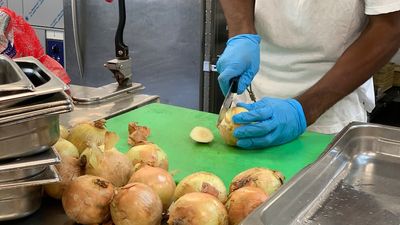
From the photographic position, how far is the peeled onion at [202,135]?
121 cm

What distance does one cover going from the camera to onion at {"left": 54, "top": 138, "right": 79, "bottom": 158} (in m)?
0.86

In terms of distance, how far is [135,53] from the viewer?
2709 mm

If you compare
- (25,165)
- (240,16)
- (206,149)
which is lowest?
(206,149)

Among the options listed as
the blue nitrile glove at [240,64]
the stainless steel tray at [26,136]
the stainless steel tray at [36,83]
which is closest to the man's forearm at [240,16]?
the blue nitrile glove at [240,64]

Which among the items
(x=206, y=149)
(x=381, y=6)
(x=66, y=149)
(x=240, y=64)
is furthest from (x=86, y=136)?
(x=381, y=6)

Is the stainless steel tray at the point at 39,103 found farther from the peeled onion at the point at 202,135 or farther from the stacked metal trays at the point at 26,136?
the peeled onion at the point at 202,135

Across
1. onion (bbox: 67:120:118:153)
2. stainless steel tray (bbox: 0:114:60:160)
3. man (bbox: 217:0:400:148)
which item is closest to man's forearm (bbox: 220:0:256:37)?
man (bbox: 217:0:400:148)

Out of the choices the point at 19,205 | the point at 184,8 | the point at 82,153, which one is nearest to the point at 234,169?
the point at 82,153

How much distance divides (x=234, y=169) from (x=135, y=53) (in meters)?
1.73

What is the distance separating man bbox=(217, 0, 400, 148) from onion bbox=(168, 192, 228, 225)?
419 mm

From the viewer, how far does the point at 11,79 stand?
31.2 inches

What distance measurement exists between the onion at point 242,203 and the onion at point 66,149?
27cm

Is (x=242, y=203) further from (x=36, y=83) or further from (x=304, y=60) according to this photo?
(x=304, y=60)

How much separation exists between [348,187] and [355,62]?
455 millimetres
